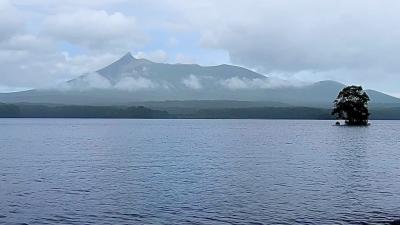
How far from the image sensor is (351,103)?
18200 centimetres

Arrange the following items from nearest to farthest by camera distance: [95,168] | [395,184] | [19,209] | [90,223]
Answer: [90,223]
[19,209]
[395,184]
[95,168]

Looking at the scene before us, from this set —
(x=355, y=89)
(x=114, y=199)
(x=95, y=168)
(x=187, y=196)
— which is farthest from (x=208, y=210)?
(x=355, y=89)

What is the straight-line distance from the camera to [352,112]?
189125mm

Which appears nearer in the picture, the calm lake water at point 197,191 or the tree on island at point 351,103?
the calm lake water at point 197,191

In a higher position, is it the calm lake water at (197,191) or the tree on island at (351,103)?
the tree on island at (351,103)

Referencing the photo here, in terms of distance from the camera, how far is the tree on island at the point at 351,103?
591 ft

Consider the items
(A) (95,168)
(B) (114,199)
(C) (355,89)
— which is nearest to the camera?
(B) (114,199)

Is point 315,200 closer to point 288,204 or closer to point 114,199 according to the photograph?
point 288,204

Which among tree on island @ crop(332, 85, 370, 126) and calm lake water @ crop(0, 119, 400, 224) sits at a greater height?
tree on island @ crop(332, 85, 370, 126)

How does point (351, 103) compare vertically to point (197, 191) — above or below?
above

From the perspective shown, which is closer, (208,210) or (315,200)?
(208,210)

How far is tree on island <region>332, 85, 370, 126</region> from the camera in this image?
180m

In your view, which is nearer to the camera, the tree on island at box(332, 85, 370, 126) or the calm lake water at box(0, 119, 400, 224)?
the calm lake water at box(0, 119, 400, 224)

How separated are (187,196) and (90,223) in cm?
1073
